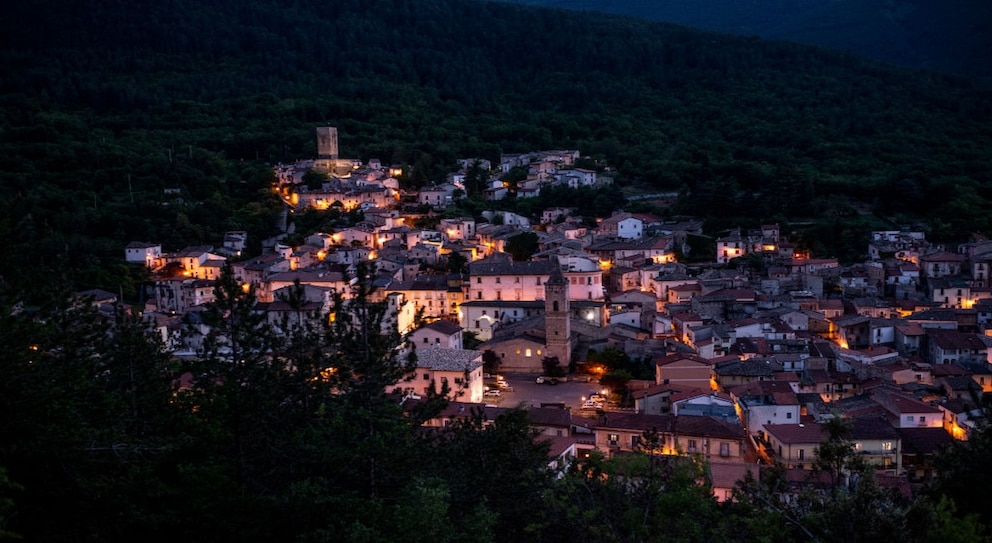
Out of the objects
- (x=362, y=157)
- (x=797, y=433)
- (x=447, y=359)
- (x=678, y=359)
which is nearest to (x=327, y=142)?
(x=362, y=157)

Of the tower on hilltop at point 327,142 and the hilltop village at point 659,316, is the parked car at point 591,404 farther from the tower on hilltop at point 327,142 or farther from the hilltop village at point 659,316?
the tower on hilltop at point 327,142

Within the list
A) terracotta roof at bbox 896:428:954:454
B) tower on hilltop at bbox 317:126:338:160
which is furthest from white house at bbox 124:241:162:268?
A: terracotta roof at bbox 896:428:954:454

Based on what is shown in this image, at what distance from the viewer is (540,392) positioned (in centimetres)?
2486

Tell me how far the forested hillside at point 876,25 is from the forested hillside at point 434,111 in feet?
112

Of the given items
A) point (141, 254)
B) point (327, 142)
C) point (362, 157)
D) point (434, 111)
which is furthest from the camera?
point (434, 111)

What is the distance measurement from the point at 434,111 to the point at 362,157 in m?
18.8

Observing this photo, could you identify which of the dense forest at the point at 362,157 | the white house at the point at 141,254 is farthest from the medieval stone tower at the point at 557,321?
the white house at the point at 141,254

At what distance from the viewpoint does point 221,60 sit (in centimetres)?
9106

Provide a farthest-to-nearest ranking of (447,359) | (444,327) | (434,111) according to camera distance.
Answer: (434,111)
(444,327)
(447,359)

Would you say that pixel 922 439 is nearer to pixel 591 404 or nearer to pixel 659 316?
pixel 591 404

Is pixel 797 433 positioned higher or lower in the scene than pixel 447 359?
lower

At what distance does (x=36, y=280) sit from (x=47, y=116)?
57.8 meters

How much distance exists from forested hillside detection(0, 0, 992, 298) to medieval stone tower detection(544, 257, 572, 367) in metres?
17.3

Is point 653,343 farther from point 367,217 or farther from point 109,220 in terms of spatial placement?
point 109,220
